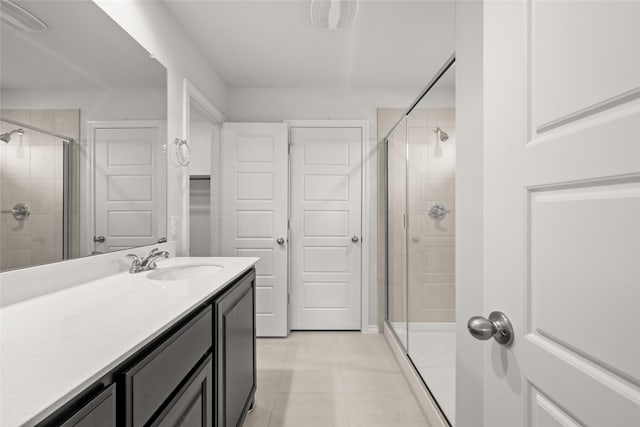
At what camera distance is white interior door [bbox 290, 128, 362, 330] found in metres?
3.08

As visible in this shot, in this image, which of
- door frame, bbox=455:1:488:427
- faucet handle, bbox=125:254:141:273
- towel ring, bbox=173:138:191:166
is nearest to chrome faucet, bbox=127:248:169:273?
faucet handle, bbox=125:254:141:273

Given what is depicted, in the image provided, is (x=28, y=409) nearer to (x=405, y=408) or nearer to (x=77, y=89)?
(x=77, y=89)

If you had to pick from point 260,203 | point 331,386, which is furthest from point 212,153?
point 331,386

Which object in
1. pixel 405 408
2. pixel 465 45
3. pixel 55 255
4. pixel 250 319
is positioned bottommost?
pixel 405 408

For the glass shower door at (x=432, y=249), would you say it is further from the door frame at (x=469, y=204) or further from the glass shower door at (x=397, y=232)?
the door frame at (x=469, y=204)

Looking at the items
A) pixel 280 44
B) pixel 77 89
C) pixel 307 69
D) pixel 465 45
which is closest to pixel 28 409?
pixel 77 89

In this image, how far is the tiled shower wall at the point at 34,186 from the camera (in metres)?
0.94

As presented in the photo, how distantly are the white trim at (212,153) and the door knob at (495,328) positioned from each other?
76.1 inches

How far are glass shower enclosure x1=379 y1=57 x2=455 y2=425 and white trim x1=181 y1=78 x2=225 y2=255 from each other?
1619 millimetres

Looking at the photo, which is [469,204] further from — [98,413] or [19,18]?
[19,18]

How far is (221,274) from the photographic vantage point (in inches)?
53.9

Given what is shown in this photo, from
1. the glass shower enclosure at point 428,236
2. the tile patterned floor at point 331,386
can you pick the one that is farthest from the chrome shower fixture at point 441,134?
the tile patterned floor at point 331,386

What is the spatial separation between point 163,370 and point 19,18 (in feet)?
4.01

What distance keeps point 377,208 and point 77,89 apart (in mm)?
2510
